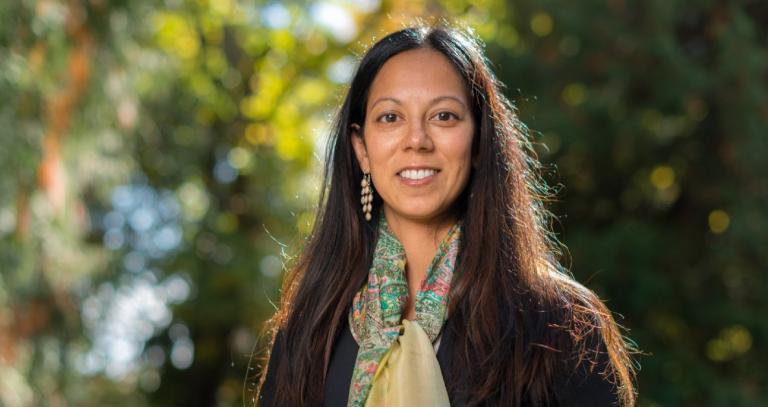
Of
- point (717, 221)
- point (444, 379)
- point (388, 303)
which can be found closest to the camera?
point (444, 379)

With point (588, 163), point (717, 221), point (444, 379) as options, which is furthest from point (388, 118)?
point (717, 221)

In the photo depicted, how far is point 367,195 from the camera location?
262 cm

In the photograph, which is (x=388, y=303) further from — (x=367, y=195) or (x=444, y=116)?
(x=444, y=116)

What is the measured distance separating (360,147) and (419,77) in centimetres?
27

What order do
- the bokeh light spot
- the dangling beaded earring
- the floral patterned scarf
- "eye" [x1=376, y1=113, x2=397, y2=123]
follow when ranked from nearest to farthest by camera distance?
the floral patterned scarf, "eye" [x1=376, y1=113, x2=397, y2=123], the dangling beaded earring, the bokeh light spot

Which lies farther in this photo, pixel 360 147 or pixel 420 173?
pixel 360 147

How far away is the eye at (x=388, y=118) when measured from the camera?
8.09 feet

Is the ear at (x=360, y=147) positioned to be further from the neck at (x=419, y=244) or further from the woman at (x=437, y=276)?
the neck at (x=419, y=244)

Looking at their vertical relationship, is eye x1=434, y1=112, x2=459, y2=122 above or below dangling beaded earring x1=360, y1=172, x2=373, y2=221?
above

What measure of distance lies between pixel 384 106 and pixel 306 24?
33.8 feet

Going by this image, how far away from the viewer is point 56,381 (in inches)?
320

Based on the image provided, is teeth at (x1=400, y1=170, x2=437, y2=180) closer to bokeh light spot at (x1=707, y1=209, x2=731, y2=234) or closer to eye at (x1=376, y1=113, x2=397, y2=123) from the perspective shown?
eye at (x1=376, y1=113, x2=397, y2=123)

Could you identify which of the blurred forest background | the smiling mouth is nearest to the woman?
the smiling mouth

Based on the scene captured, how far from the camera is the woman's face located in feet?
7.86
